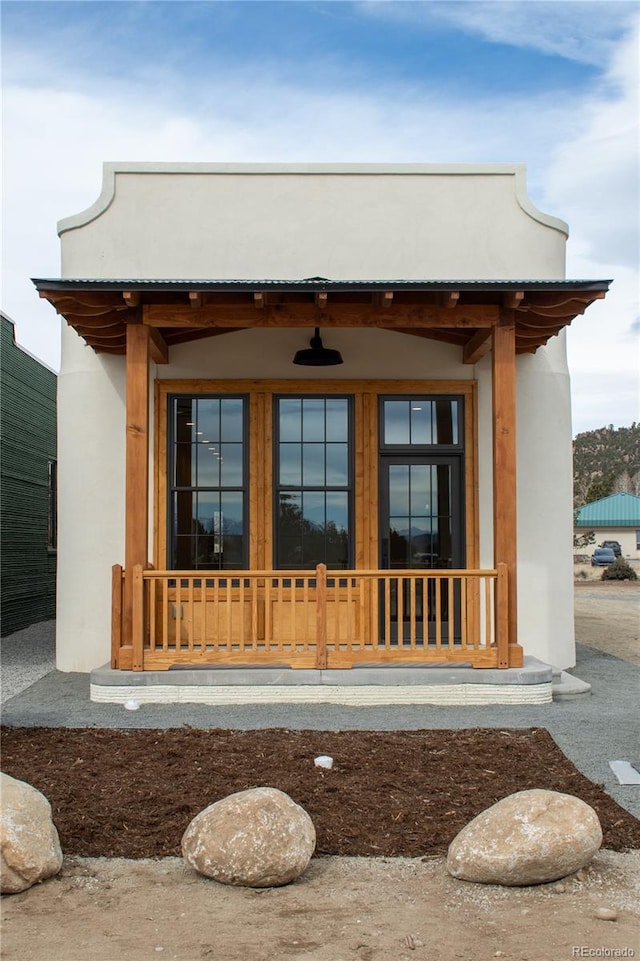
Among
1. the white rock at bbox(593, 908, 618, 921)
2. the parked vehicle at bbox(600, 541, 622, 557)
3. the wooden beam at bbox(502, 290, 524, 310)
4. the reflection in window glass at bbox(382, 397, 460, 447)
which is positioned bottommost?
the white rock at bbox(593, 908, 618, 921)

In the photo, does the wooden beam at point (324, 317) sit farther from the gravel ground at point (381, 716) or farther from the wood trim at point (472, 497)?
the gravel ground at point (381, 716)

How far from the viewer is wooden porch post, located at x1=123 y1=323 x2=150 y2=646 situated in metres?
8.52

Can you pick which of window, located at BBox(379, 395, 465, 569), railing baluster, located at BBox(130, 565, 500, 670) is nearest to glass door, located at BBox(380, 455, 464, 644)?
window, located at BBox(379, 395, 465, 569)

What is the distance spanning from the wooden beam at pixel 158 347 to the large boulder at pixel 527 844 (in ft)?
20.0

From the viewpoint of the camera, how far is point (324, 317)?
865 cm

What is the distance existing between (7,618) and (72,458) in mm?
5457

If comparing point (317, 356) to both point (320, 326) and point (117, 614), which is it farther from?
point (117, 614)

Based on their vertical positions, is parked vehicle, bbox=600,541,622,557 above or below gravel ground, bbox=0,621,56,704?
above

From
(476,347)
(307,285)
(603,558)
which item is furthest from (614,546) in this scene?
(307,285)

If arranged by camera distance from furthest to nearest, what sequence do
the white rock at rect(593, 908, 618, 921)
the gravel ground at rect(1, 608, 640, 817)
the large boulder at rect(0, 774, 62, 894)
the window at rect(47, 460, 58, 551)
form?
the window at rect(47, 460, 58, 551)
the gravel ground at rect(1, 608, 640, 817)
the large boulder at rect(0, 774, 62, 894)
the white rock at rect(593, 908, 618, 921)

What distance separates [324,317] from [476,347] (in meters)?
1.89

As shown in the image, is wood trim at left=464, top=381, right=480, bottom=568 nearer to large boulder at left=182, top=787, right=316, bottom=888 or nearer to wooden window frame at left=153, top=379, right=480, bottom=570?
wooden window frame at left=153, top=379, right=480, bottom=570

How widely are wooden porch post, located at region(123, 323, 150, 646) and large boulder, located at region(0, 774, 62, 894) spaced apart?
4.20 m

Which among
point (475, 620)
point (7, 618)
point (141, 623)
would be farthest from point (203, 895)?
point (7, 618)
